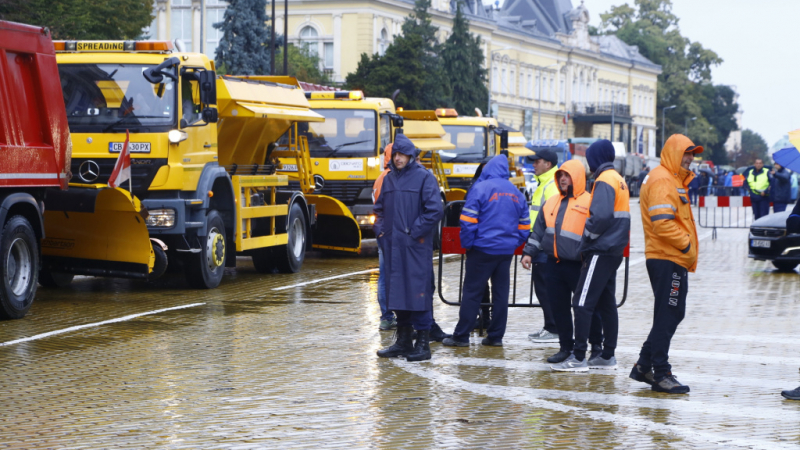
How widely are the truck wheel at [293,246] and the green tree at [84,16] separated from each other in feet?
26.5

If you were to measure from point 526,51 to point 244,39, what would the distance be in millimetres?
46929

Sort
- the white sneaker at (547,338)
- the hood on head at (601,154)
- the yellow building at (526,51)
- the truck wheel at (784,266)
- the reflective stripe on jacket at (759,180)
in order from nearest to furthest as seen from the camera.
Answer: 1. the hood on head at (601,154)
2. the white sneaker at (547,338)
3. the truck wheel at (784,266)
4. the reflective stripe on jacket at (759,180)
5. the yellow building at (526,51)

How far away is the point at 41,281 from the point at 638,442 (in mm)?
10349

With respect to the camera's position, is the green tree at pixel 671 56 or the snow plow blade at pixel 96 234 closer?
the snow plow blade at pixel 96 234

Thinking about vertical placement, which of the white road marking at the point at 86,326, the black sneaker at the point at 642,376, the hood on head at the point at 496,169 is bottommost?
the white road marking at the point at 86,326

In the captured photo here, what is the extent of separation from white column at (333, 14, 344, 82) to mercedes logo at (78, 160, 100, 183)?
2377 inches

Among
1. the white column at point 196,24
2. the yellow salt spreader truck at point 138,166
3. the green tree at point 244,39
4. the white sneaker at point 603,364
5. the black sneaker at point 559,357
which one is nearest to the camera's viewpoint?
the white sneaker at point 603,364

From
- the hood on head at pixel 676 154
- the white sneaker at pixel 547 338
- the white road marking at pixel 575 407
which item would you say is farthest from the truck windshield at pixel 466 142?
the hood on head at pixel 676 154

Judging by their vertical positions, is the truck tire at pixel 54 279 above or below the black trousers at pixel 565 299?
below

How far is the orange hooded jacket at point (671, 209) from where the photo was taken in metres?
8.18

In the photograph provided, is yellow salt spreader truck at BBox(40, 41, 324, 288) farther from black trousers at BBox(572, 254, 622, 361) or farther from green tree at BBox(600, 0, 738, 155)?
green tree at BBox(600, 0, 738, 155)

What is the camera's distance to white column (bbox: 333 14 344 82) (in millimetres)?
73750

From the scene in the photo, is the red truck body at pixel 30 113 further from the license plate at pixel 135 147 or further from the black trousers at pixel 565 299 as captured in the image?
the black trousers at pixel 565 299

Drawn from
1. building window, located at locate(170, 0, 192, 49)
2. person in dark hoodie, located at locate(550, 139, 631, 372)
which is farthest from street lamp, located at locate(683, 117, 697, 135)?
person in dark hoodie, located at locate(550, 139, 631, 372)
